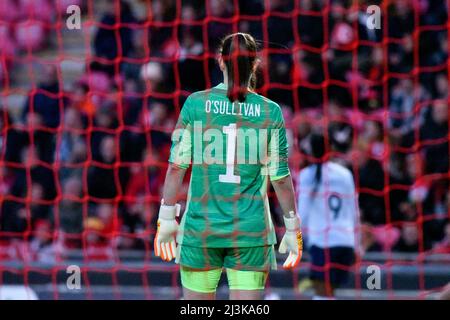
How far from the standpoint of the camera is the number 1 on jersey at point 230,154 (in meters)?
5.54

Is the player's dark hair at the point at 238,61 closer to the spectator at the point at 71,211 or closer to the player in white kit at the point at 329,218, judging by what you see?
the player in white kit at the point at 329,218

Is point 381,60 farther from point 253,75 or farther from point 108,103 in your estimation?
point 253,75

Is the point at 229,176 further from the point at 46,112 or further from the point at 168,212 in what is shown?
the point at 46,112

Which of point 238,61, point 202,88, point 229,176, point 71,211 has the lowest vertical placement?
point 71,211

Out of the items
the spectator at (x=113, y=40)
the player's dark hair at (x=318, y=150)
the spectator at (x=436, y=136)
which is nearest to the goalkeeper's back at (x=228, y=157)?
the player's dark hair at (x=318, y=150)

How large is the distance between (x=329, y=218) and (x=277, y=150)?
6.53 ft

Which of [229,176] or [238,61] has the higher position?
[238,61]

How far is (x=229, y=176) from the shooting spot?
555cm

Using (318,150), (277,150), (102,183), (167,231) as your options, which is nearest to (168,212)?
(167,231)

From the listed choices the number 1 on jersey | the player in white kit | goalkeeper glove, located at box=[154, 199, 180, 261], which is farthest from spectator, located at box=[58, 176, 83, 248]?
the number 1 on jersey

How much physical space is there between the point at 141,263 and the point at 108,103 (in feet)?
4.05

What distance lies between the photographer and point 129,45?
9180 millimetres

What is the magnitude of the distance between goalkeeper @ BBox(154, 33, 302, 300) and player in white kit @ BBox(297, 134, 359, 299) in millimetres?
1882
